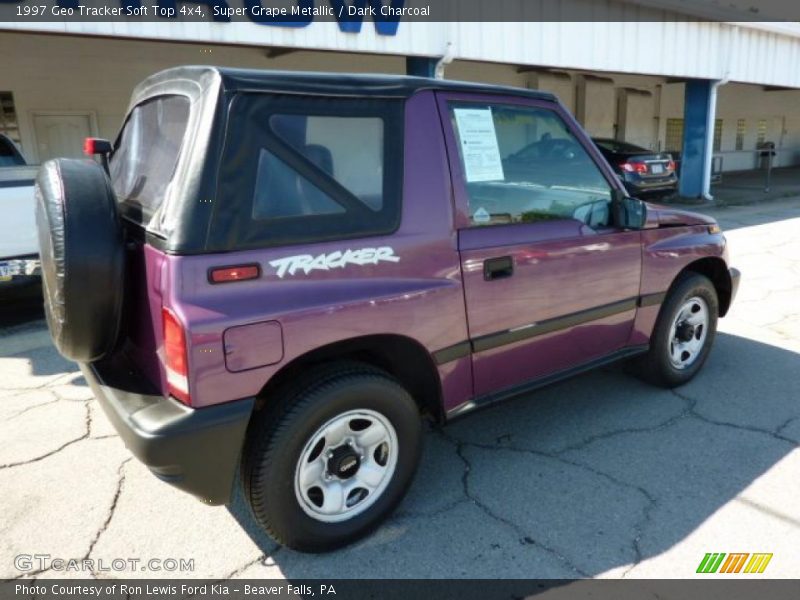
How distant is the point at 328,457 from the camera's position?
2.39 metres

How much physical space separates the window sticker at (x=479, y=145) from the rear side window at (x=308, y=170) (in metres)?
0.35

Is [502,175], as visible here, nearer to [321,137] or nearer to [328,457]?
[321,137]

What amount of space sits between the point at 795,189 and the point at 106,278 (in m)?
18.9

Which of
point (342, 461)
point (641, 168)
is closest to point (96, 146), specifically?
point (342, 461)

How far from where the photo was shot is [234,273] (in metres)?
2.05

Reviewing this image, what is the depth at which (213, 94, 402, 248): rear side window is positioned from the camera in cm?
211

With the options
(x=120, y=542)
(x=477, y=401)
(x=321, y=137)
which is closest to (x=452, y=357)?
(x=477, y=401)

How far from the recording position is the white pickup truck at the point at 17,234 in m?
5.18

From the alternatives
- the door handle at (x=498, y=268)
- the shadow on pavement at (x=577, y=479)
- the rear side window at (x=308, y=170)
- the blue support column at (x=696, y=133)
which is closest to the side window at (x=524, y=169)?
the door handle at (x=498, y=268)

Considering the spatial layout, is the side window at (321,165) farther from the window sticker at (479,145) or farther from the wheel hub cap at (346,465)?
the wheel hub cap at (346,465)

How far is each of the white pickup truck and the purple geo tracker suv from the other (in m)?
2.81

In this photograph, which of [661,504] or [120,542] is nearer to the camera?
[120,542]

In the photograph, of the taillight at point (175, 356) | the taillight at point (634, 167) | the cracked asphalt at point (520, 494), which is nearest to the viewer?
the taillight at point (175, 356)

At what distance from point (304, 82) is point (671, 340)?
2773 mm
